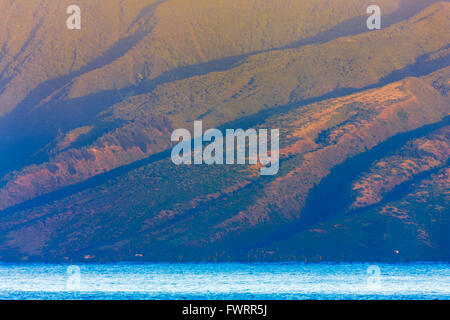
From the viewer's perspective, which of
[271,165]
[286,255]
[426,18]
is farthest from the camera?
[426,18]

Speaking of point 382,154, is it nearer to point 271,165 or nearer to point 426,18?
point 271,165

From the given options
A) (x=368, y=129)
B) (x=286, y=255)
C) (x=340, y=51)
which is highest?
(x=340, y=51)

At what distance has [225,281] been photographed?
1516 inches

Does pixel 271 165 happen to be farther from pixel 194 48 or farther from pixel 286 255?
pixel 194 48

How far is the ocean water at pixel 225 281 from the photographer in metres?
34.2

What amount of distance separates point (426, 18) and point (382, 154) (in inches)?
608

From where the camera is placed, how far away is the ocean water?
3425cm

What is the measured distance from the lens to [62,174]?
4956cm

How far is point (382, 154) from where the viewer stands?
49.1 meters

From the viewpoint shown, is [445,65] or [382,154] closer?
[382,154]
